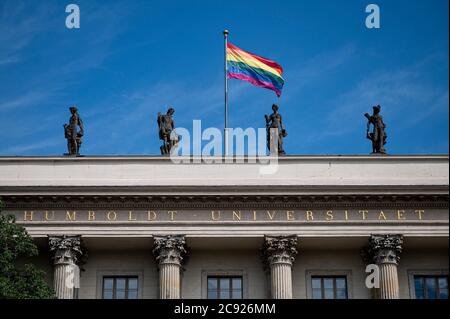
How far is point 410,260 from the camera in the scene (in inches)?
1817

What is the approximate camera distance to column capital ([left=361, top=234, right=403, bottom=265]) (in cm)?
4450

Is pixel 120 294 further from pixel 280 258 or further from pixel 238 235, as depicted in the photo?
pixel 280 258

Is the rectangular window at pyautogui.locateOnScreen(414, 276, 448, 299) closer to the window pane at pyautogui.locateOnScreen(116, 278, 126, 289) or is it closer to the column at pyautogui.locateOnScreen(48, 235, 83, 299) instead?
the window pane at pyautogui.locateOnScreen(116, 278, 126, 289)

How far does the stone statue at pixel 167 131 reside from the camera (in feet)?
156

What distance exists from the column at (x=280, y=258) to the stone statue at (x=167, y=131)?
22.4 ft

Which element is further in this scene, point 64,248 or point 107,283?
point 107,283

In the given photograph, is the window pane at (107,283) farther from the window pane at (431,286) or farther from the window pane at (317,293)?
the window pane at (431,286)

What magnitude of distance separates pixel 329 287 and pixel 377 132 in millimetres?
7615

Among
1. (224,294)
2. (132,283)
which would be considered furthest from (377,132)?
(132,283)

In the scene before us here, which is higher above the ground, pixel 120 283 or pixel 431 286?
pixel 120 283

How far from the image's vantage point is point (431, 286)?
45844mm
